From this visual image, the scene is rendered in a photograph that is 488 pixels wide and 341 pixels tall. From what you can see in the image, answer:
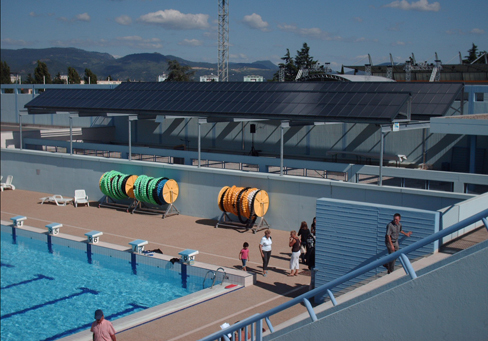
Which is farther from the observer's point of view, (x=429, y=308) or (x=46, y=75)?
(x=46, y=75)

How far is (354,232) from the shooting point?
11.1m

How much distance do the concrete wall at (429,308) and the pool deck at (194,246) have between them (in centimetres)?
145

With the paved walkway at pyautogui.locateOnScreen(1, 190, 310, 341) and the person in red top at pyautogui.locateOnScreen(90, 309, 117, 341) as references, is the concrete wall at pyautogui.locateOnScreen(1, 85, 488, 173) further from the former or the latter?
the person in red top at pyautogui.locateOnScreen(90, 309, 117, 341)

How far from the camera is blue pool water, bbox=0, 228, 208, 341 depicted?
1229 centimetres

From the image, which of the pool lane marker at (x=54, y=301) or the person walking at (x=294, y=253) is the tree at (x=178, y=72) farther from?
the person walking at (x=294, y=253)

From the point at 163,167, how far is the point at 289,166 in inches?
216

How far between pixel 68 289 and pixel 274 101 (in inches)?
460

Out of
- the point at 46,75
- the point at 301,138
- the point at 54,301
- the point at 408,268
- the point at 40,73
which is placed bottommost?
the point at 54,301

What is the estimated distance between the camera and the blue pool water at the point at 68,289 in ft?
40.3

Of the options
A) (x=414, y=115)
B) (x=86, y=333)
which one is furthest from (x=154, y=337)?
(x=414, y=115)

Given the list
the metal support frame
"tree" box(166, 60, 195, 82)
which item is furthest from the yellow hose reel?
"tree" box(166, 60, 195, 82)

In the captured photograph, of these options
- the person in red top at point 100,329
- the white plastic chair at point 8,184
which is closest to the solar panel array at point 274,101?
the white plastic chair at point 8,184

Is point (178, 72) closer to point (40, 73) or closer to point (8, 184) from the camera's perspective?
point (40, 73)

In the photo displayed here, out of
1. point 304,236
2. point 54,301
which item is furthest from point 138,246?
point 304,236
